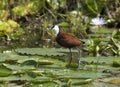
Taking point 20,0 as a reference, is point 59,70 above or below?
below

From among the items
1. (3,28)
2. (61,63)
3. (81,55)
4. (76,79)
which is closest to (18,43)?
(3,28)

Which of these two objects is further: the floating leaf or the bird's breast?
the bird's breast

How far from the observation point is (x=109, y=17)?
28.8 feet

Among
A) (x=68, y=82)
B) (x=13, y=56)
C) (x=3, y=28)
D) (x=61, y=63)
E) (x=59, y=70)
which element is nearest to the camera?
(x=68, y=82)

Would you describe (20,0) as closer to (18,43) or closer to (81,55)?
(18,43)

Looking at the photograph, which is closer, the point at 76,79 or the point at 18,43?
the point at 76,79

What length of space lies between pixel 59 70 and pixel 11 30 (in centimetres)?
312

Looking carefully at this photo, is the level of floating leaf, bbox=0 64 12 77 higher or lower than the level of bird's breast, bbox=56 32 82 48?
lower

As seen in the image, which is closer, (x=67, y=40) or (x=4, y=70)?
(x=4, y=70)

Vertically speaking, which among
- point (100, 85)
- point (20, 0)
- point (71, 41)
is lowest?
point (100, 85)

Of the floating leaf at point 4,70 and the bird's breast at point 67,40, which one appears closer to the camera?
the floating leaf at point 4,70

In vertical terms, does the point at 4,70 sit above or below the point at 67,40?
below

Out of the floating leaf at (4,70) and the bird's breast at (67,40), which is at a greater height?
the bird's breast at (67,40)

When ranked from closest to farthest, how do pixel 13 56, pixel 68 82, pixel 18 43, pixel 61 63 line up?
1. pixel 68 82
2. pixel 61 63
3. pixel 13 56
4. pixel 18 43
